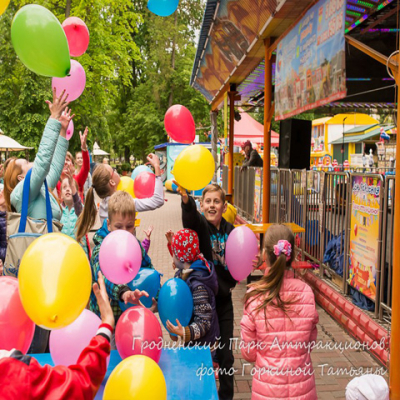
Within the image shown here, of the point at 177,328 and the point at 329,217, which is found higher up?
the point at 329,217

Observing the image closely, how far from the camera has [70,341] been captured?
2.20 m

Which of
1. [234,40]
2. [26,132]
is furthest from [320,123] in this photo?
[234,40]

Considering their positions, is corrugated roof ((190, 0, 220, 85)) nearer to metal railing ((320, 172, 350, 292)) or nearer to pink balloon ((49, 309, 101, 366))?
metal railing ((320, 172, 350, 292))

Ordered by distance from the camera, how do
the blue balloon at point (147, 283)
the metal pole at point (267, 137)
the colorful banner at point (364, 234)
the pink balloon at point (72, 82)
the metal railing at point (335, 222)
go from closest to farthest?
the blue balloon at point (147, 283) < the pink balloon at point (72, 82) < the colorful banner at point (364, 234) < the metal railing at point (335, 222) < the metal pole at point (267, 137)

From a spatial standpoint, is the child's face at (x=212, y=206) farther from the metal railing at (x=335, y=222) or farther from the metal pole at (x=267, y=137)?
the metal pole at (x=267, y=137)

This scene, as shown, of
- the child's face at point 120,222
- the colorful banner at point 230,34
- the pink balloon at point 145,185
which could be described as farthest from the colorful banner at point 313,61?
the child's face at point 120,222

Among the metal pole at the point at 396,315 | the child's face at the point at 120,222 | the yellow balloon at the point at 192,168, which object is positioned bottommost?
A: the metal pole at the point at 396,315

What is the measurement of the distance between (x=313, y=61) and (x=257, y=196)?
526 centimetres

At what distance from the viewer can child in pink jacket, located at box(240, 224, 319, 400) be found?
2443 millimetres

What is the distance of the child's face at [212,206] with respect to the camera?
3734mm

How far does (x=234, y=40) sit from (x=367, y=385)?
29.0ft

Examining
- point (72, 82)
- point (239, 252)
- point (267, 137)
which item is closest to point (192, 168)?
point (239, 252)

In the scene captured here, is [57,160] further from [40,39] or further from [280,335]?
[280,335]

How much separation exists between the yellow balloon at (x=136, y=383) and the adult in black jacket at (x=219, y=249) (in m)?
1.63
